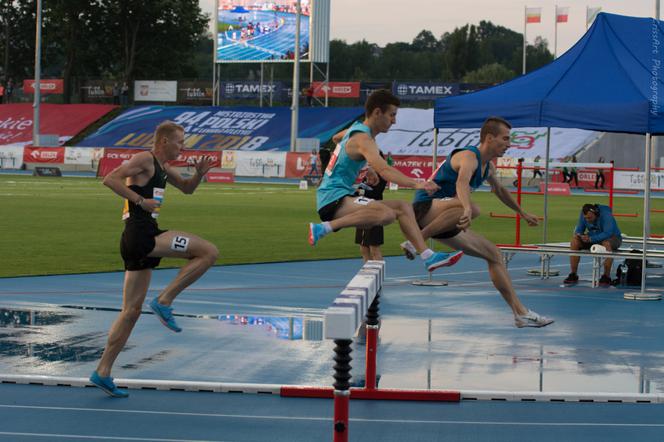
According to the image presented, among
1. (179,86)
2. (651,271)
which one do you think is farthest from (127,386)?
(179,86)

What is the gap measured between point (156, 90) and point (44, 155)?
17.4 meters

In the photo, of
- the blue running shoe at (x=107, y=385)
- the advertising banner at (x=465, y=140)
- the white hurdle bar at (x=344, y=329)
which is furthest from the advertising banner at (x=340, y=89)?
the white hurdle bar at (x=344, y=329)

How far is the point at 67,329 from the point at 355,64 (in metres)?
147

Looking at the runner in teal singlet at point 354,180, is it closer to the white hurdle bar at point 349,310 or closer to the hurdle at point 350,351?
the hurdle at point 350,351

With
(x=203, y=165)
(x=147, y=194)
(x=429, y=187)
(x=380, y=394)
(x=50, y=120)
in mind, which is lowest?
(x=380, y=394)

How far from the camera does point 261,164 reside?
60.6 meters

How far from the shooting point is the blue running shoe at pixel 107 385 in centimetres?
899

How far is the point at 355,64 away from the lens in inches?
6186

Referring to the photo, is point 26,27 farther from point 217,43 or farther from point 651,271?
point 651,271

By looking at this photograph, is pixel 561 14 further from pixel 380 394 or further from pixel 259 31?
pixel 380 394

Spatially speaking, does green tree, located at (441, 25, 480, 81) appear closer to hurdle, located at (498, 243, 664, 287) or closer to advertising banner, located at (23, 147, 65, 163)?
advertising banner, located at (23, 147, 65, 163)

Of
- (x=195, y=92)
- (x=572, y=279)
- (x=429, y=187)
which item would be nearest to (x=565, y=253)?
(x=572, y=279)

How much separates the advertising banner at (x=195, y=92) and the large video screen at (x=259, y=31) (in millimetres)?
9609

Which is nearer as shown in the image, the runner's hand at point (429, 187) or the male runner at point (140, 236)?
the male runner at point (140, 236)
